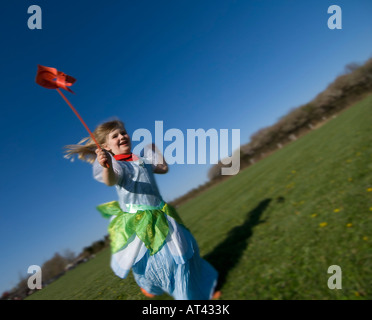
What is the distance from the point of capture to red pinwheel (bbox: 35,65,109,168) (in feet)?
6.86

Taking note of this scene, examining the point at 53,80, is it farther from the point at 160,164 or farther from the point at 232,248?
the point at 232,248

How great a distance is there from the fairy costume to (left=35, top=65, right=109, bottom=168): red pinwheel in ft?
2.86

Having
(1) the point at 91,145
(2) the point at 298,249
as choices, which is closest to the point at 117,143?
(1) the point at 91,145

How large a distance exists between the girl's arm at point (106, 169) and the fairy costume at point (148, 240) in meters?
0.07

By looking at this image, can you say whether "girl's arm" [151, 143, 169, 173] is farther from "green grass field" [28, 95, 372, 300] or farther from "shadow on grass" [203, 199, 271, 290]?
"shadow on grass" [203, 199, 271, 290]

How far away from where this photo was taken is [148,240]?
2.57 m

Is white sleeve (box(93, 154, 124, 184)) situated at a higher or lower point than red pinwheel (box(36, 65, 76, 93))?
Answer: lower

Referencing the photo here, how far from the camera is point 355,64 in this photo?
129 feet

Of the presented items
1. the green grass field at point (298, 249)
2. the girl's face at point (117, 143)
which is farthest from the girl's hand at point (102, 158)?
the green grass field at point (298, 249)

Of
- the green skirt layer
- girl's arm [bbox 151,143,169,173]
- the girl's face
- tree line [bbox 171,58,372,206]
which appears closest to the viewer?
the green skirt layer

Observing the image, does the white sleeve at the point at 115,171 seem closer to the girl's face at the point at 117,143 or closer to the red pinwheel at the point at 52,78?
the girl's face at the point at 117,143

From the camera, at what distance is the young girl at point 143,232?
2.61 metres

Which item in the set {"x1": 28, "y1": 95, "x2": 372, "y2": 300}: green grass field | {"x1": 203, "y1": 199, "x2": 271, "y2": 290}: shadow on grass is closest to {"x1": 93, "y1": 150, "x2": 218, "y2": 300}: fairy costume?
{"x1": 28, "y1": 95, "x2": 372, "y2": 300}: green grass field

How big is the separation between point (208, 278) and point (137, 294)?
96 cm
